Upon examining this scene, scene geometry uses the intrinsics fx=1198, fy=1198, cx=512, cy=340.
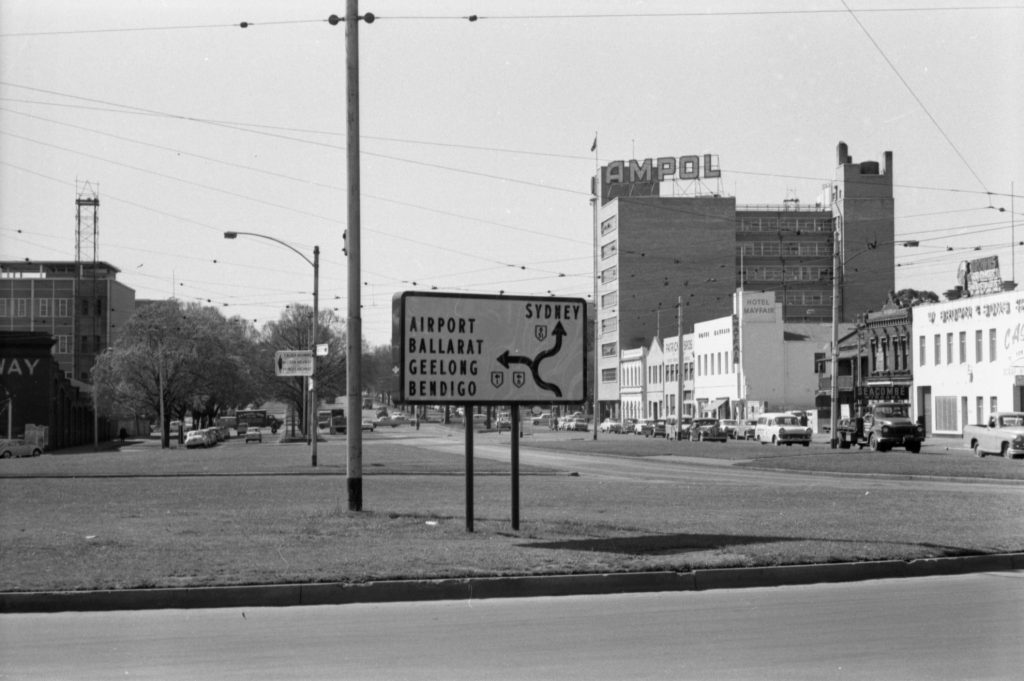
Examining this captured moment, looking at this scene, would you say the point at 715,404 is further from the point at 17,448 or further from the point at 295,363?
the point at 295,363

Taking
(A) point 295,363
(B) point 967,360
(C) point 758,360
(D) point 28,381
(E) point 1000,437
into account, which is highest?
(C) point 758,360

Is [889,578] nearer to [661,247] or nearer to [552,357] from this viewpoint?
[552,357]

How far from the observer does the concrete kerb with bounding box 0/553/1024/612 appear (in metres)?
11.5

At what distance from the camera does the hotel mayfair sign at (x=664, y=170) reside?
13050 cm

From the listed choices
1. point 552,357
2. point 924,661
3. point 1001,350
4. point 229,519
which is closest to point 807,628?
point 924,661

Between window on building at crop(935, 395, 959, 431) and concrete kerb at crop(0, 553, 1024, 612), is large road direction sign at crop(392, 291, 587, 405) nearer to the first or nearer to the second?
concrete kerb at crop(0, 553, 1024, 612)

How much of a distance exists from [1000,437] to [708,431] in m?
33.2

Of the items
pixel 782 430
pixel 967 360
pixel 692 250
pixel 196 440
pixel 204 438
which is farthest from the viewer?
pixel 692 250

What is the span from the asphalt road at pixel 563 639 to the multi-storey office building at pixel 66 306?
108 meters

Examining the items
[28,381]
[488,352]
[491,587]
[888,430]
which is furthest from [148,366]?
[491,587]

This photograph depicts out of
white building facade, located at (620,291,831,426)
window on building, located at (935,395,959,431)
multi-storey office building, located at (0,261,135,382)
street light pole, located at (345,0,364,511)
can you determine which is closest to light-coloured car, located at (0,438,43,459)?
multi-storey office building, located at (0,261,135,382)

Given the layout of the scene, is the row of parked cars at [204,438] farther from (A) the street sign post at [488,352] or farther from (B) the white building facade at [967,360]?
(A) the street sign post at [488,352]

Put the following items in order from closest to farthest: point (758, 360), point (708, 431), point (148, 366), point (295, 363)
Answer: point (295, 363)
point (708, 431)
point (148, 366)
point (758, 360)

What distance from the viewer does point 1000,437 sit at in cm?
4434
